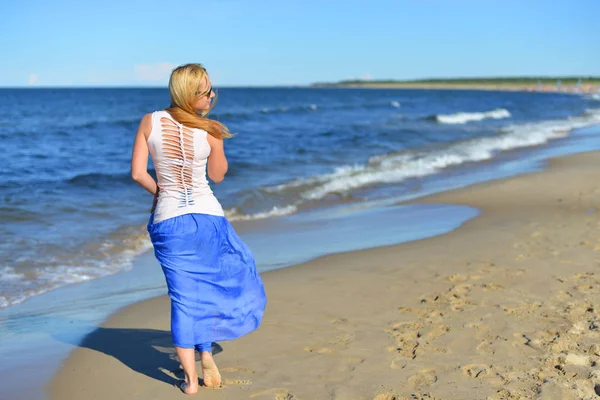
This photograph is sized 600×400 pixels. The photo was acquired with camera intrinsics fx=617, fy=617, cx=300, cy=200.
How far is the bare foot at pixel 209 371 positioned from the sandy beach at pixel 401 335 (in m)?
0.05

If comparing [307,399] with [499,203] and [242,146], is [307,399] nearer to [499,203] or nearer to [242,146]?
[499,203]

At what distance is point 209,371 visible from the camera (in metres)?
3.48

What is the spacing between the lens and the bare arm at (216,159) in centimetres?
328

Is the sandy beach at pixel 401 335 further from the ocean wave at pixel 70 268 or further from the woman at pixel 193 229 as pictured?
the ocean wave at pixel 70 268

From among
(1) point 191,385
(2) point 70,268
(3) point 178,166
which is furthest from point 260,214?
(3) point 178,166

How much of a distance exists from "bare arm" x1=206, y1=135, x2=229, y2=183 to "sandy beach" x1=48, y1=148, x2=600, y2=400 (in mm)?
1210

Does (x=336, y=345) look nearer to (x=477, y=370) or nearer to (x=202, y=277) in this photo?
(x=477, y=370)

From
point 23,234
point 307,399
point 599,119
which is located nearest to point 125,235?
point 23,234

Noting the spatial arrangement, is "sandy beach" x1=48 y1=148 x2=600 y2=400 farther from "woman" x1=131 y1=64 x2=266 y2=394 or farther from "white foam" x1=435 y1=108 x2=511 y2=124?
"white foam" x1=435 y1=108 x2=511 y2=124

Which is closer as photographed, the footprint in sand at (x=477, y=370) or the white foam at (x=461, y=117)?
the footprint in sand at (x=477, y=370)

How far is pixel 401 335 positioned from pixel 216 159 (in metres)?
1.79

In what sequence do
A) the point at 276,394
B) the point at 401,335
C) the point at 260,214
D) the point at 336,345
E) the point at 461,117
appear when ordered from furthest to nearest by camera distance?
1. the point at 461,117
2. the point at 260,214
3. the point at 401,335
4. the point at 336,345
5. the point at 276,394

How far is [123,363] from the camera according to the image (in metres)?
3.90

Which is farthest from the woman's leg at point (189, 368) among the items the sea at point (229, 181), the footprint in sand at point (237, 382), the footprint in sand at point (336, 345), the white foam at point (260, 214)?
the white foam at point (260, 214)
